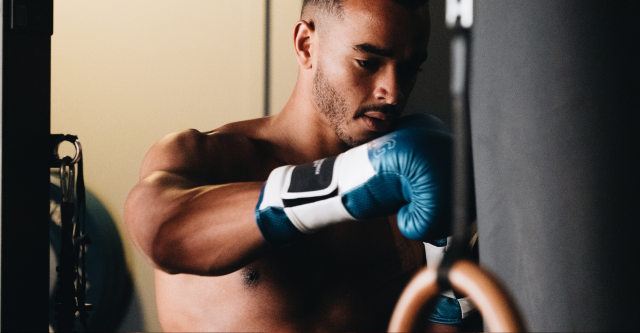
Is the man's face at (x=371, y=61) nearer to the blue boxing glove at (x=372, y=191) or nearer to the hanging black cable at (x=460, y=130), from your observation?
the blue boxing glove at (x=372, y=191)

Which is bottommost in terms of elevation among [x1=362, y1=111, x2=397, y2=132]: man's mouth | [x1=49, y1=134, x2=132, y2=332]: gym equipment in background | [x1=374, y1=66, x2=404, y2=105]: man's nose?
[x1=49, y1=134, x2=132, y2=332]: gym equipment in background

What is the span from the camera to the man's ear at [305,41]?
40.3 inches

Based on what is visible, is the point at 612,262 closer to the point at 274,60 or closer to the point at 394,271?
the point at 394,271

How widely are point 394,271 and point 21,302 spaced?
648 millimetres

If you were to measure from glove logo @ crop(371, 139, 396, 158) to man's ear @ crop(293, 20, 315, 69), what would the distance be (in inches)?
22.3

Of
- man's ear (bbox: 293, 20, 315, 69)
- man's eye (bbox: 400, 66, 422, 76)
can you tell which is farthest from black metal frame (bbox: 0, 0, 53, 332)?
man's eye (bbox: 400, 66, 422, 76)

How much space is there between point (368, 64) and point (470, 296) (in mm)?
680

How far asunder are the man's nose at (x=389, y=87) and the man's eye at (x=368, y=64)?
2 centimetres

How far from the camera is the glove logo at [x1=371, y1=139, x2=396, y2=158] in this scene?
1.63 feet

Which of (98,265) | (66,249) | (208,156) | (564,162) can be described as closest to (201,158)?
(208,156)

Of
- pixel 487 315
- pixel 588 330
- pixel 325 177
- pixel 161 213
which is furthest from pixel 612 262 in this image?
pixel 161 213

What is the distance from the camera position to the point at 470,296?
0.90 feet

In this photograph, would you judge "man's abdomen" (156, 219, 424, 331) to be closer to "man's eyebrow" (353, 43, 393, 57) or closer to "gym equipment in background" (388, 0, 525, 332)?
"man's eyebrow" (353, 43, 393, 57)

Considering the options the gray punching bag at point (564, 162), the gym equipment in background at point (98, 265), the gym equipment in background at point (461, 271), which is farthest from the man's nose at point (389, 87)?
the gym equipment in background at point (98, 265)
